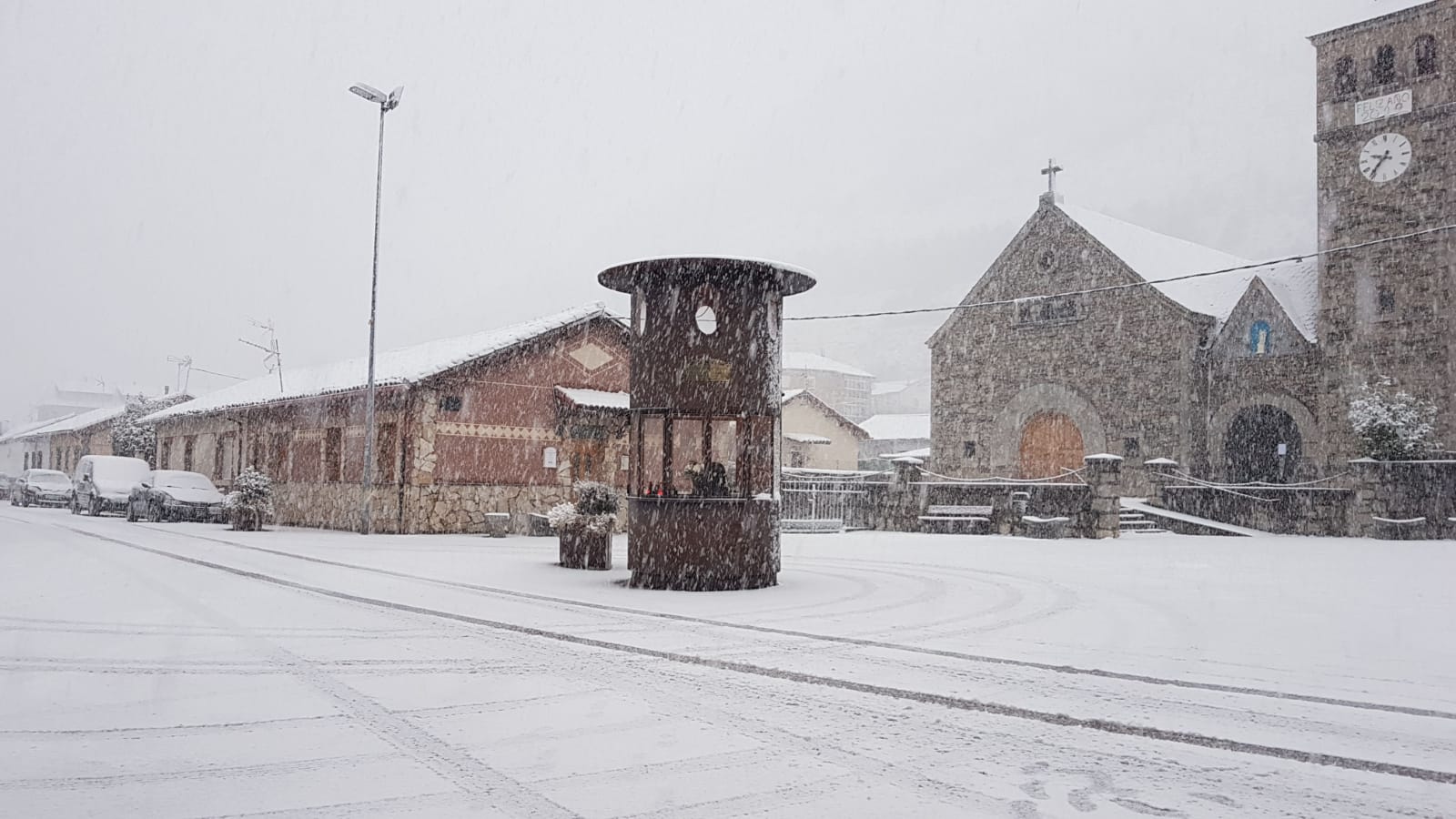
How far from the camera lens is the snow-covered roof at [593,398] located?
79.3 ft

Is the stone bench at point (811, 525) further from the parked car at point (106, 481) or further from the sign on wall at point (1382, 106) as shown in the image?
the parked car at point (106, 481)

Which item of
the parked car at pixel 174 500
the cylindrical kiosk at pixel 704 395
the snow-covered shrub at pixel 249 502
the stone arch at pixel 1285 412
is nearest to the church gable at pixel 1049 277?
the stone arch at pixel 1285 412

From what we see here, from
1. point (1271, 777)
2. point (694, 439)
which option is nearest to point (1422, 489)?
point (694, 439)

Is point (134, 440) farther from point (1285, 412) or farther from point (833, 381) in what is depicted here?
point (833, 381)

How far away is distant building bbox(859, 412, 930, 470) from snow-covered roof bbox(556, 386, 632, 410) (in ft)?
125

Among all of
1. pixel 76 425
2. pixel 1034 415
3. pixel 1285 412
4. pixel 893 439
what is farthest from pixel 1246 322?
pixel 76 425

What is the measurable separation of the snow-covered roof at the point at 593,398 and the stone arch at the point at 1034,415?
488 inches

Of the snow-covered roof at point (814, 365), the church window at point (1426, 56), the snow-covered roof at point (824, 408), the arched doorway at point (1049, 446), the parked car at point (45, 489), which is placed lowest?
the parked car at point (45, 489)

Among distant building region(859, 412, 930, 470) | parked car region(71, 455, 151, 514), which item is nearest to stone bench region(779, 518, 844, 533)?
parked car region(71, 455, 151, 514)

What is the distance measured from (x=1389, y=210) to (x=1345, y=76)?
388cm

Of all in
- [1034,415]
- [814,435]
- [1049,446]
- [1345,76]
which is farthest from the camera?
[814,435]

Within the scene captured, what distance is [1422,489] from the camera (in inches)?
795

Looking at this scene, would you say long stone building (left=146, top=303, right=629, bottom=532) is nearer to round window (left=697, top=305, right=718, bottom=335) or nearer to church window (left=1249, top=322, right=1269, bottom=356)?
round window (left=697, top=305, right=718, bottom=335)

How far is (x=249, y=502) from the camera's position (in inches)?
906
